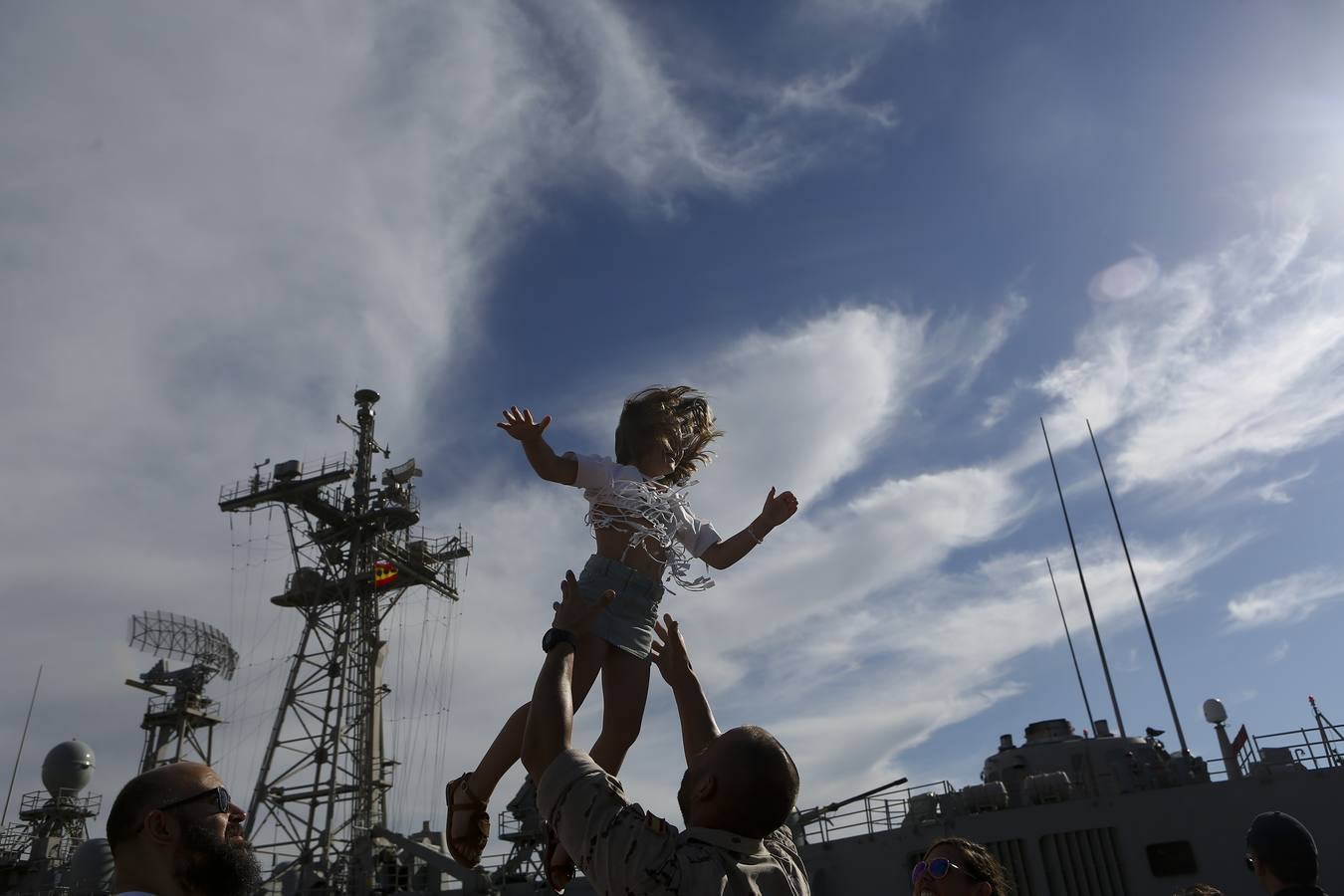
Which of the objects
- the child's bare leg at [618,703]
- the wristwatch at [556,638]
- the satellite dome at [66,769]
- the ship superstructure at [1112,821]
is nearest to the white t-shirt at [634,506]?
the child's bare leg at [618,703]

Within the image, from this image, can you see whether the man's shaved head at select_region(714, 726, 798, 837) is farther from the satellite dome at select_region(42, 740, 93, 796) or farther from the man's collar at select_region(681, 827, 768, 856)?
the satellite dome at select_region(42, 740, 93, 796)

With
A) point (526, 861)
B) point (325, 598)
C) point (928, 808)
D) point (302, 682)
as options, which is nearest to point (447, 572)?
point (325, 598)

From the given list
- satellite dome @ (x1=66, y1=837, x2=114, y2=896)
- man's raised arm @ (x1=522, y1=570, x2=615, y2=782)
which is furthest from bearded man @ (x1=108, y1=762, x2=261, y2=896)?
satellite dome @ (x1=66, y1=837, x2=114, y2=896)

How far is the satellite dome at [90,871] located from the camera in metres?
20.6

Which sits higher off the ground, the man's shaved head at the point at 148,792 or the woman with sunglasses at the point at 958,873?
the man's shaved head at the point at 148,792

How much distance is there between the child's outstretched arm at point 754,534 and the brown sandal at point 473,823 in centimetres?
120

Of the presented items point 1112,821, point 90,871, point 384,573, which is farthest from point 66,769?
point 1112,821

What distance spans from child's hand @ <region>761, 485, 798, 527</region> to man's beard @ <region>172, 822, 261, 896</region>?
206 centimetres

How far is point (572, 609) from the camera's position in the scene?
2.33 meters

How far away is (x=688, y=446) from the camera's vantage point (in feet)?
11.8

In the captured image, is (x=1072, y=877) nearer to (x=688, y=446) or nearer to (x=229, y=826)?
(x=688, y=446)

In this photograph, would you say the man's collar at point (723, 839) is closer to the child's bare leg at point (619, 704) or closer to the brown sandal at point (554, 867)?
the brown sandal at point (554, 867)

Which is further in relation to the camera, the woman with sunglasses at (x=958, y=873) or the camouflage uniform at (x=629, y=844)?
the woman with sunglasses at (x=958, y=873)

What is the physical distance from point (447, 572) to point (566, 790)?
2968cm
